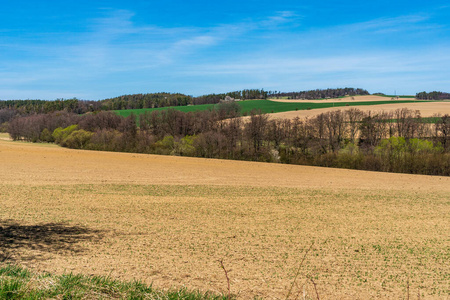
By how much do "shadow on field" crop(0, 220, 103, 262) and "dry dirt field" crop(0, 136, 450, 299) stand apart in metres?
0.04

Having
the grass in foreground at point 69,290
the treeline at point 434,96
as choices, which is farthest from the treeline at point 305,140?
the treeline at point 434,96

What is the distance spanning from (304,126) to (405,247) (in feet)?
174

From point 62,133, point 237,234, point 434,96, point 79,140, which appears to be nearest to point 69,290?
point 237,234

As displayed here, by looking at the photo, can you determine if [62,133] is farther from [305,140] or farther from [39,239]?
[39,239]

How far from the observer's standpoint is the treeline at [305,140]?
54.0 m

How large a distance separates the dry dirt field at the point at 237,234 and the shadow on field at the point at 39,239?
0.12 ft

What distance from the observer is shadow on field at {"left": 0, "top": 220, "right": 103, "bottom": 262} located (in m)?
11.4

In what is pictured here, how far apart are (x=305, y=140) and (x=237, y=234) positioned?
1941 inches

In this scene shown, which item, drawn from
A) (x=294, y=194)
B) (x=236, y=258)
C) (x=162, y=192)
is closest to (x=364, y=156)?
(x=294, y=194)

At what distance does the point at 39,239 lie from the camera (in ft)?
43.5

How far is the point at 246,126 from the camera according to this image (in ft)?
226

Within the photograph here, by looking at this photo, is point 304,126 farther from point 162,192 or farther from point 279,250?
point 279,250

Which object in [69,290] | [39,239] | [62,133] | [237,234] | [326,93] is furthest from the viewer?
[326,93]

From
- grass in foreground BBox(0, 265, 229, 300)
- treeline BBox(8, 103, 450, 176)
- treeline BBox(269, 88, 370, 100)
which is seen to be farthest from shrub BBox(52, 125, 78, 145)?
treeline BBox(269, 88, 370, 100)
